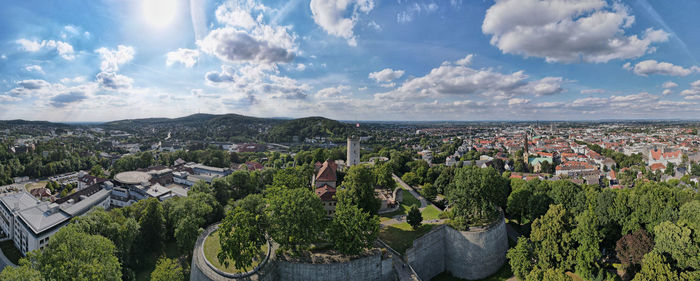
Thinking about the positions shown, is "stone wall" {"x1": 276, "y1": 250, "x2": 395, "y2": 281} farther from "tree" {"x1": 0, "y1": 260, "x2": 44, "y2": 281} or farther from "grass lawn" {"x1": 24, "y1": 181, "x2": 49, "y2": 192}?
"grass lawn" {"x1": 24, "y1": 181, "x2": 49, "y2": 192}

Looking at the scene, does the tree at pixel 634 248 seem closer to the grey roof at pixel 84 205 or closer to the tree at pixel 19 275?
the tree at pixel 19 275

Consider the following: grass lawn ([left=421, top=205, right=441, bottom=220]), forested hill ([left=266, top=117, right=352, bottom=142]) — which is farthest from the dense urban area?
forested hill ([left=266, top=117, right=352, bottom=142])

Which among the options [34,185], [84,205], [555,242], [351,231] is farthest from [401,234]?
[34,185]

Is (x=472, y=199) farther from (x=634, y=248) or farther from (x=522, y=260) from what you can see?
(x=634, y=248)

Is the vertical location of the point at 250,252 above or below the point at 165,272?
above

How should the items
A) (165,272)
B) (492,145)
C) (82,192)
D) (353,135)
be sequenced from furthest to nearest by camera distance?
(492,145), (353,135), (82,192), (165,272)

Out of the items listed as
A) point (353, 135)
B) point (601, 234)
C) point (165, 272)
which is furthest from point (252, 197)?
point (601, 234)

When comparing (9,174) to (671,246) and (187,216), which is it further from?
(671,246)

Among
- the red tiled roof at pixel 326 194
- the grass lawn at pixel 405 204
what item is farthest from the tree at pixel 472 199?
the red tiled roof at pixel 326 194
